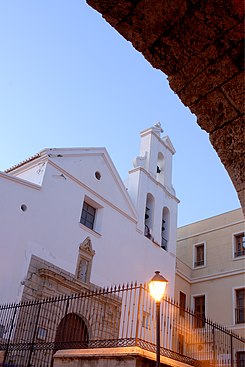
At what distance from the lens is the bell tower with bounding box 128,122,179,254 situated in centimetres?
1742

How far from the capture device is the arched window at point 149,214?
17.3 m

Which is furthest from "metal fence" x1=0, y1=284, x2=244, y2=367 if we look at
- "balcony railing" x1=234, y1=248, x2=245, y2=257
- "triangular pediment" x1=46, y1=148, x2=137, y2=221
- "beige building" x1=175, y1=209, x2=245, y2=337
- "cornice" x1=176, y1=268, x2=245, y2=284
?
"balcony railing" x1=234, y1=248, x2=245, y2=257

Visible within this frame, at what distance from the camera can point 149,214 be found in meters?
18.0

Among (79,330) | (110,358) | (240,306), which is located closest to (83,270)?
(79,330)

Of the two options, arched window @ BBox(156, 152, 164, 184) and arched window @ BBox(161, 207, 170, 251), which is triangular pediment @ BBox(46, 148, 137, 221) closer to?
arched window @ BBox(161, 207, 170, 251)

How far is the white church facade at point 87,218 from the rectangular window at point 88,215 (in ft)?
0.12

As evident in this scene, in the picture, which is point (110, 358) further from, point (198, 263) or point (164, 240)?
point (198, 263)

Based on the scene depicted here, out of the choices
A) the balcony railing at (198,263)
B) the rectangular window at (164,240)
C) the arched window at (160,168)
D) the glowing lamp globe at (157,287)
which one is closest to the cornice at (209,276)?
the balcony railing at (198,263)

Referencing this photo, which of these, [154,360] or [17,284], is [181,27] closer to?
[154,360]

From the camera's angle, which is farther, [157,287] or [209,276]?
[209,276]

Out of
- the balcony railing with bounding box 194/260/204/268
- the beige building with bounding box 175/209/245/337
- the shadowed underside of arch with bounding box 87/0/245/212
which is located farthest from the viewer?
the balcony railing with bounding box 194/260/204/268

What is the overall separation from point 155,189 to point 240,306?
20.8 ft

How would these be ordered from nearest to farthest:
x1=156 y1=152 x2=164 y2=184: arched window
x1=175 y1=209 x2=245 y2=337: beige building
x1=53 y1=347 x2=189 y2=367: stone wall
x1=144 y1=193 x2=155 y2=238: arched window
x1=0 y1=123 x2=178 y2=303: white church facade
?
x1=53 y1=347 x2=189 y2=367: stone wall → x1=0 y1=123 x2=178 y2=303: white church facade → x1=144 y1=193 x2=155 y2=238: arched window → x1=175 y1=209 x2=245 y2=337: beige building → x1=156 y1=152 x2=164 y2=184: arched window

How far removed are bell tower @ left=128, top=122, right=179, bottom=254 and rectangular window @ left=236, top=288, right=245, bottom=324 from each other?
3.59 meters
